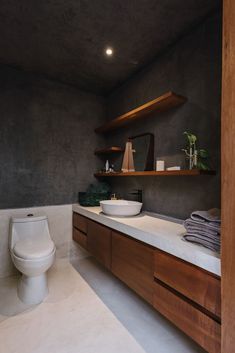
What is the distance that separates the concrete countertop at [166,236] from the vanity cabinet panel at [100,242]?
0.07 m

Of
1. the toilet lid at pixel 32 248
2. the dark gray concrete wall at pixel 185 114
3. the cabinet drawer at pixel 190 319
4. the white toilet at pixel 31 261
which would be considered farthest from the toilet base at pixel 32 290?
the dark gray concrete wall at pixel 185 114

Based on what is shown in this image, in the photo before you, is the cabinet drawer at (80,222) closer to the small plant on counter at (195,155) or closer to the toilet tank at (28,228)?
the toilet tank at (28,228)

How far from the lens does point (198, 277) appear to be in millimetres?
1046

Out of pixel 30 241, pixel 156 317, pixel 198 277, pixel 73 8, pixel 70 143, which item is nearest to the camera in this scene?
pixel 198 277

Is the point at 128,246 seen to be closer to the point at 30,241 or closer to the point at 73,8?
the point at 30,241

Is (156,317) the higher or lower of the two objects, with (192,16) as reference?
lower

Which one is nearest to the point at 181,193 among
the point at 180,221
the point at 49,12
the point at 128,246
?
the point at 180,221

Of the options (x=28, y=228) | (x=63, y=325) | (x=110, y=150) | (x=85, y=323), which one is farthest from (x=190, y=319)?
(x=110, y=150)

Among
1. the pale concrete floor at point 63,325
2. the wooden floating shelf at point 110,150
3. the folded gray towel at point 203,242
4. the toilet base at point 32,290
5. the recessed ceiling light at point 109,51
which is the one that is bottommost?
the pale concrete floor at point 63,325

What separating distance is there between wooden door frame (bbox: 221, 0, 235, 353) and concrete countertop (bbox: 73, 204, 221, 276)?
12 centimetres

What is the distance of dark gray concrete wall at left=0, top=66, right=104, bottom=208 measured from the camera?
234 centimetres

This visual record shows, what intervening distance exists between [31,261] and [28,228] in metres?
0.58

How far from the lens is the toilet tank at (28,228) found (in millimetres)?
2162

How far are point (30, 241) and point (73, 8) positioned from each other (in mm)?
2146
